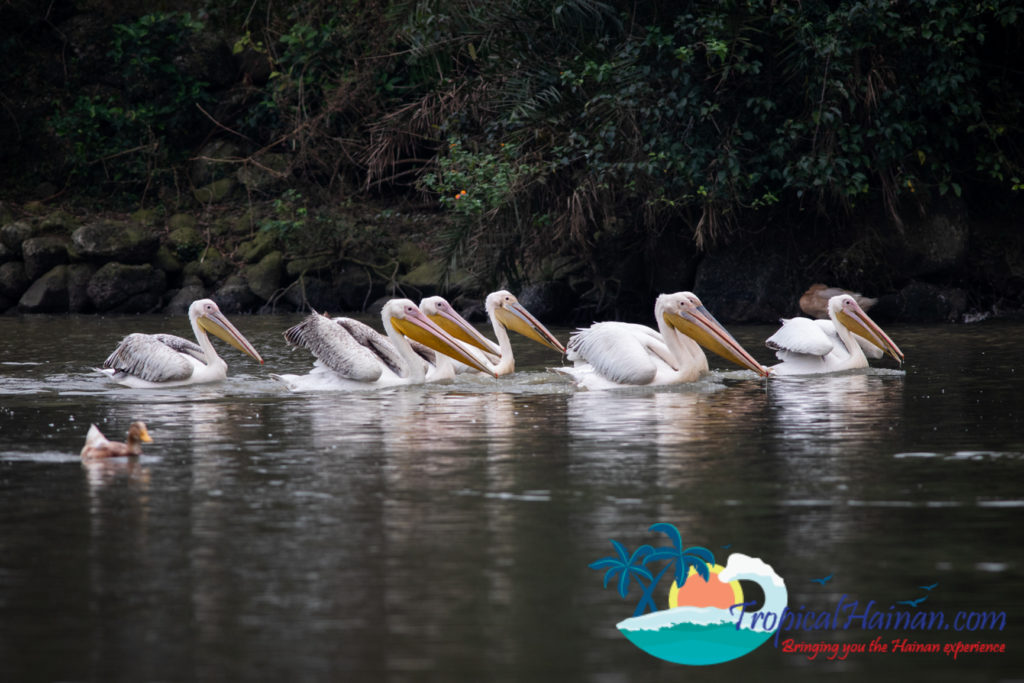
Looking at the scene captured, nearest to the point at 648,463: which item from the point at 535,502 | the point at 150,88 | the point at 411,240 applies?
the point at 535,502

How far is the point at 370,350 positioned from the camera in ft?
34.5

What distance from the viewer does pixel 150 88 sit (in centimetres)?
2394

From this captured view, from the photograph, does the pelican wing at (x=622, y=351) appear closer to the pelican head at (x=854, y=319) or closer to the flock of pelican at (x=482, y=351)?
the flock of pelican at (x=482, y=351)

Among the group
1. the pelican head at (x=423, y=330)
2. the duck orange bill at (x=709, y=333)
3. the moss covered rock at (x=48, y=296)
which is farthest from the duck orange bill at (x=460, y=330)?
the moss covered rock at (x=48, y=296)

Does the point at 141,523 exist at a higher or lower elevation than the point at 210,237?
lower

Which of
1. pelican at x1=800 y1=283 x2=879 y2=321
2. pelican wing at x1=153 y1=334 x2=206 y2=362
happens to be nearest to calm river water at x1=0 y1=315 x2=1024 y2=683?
pelican wing at x1=153 y1=334 x2=206 y2=362

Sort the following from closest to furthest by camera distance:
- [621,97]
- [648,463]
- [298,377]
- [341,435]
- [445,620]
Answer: [445,620] < [648,463] < [341,435] < [298,377] < [621,97]

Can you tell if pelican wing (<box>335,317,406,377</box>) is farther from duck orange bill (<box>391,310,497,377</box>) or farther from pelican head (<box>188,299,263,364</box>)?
pelican head (<box>188,299,263,364</box>)

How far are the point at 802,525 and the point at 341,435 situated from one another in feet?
10.6

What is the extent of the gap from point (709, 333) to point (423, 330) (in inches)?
81.8

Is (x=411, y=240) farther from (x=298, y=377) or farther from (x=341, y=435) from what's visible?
(x=341, y=435)

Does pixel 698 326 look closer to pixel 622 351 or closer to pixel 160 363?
pixel 622 351

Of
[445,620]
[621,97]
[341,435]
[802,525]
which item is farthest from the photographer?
[621,97]

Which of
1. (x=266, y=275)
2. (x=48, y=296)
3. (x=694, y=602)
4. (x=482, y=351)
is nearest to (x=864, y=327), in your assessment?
(x=482, y=351)
